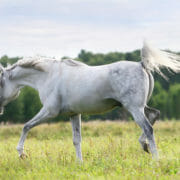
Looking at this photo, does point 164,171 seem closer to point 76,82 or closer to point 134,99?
point 134,99

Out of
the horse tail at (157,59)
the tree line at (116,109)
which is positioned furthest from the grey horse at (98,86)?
the tree line at (116,109)

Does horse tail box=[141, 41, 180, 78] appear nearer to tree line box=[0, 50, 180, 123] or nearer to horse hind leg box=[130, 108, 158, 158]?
horse hind leg box=[130, 108, 158, 158]

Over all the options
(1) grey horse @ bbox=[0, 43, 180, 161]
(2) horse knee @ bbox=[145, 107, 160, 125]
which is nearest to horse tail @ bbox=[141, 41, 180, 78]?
(1) grey horse @ bbox=[0, 43, 180, 161]

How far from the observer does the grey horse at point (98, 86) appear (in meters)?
6.43

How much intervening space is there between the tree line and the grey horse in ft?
109

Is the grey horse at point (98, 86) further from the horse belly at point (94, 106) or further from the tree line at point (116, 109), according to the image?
the tree line at point (116, 109)

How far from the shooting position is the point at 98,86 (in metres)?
6.71

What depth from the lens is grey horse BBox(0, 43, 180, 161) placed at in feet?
21.1

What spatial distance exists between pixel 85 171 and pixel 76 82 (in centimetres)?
185

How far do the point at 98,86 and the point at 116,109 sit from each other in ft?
163

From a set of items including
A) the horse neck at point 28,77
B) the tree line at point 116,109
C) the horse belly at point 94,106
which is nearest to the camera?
the horse belly at point 94,106

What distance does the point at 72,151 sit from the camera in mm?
8820

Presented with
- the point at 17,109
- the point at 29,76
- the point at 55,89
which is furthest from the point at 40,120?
the point at 17,109

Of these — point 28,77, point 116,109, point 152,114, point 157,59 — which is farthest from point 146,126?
point 116,109
